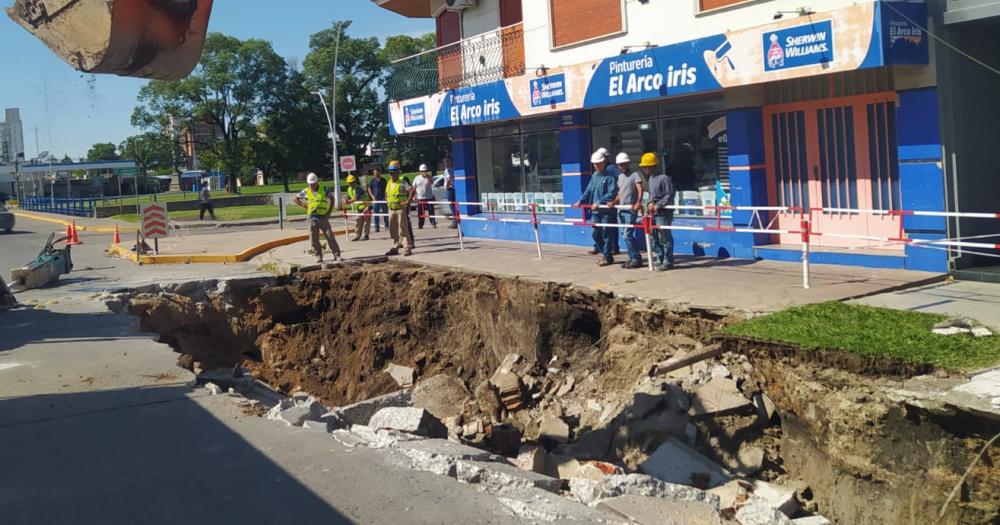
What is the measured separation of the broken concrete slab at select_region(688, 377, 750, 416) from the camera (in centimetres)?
887

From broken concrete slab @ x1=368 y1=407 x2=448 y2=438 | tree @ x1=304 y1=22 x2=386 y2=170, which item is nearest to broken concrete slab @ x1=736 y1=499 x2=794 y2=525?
broken concrete slab @ x1=368 y1=407 x2=448 y2=438

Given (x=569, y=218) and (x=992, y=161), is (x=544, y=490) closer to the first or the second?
(x=992, y=161)

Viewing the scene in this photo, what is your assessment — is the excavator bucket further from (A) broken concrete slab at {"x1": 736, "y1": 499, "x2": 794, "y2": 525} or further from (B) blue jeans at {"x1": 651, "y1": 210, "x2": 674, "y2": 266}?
(B) blue jeans at {"x1": 651, "y1": 210, "x2": 674, "y2": 266}

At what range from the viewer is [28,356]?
10289 millimetres

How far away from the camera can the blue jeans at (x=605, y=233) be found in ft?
47.5

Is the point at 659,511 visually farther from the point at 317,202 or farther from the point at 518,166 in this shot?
the point at 518,166

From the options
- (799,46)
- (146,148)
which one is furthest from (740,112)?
(146,148)

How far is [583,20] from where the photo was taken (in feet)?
55.6

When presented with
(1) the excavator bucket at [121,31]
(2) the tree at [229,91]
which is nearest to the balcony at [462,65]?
(1) the excavator bucket at [121,31]

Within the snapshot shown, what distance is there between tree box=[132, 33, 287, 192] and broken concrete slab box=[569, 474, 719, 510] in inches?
2484

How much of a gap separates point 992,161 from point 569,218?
26.7 ft

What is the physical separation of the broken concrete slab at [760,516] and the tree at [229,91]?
62.7 metres

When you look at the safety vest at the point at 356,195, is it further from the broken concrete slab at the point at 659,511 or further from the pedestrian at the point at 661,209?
the broken concrete slab at the point at 659,511

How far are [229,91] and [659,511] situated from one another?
64.8 metres
